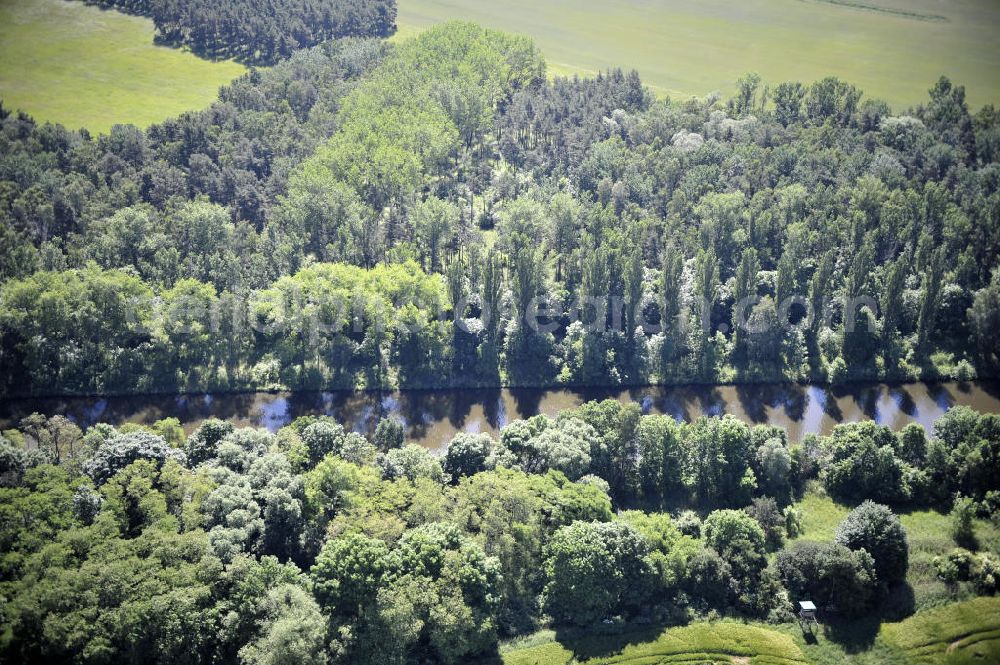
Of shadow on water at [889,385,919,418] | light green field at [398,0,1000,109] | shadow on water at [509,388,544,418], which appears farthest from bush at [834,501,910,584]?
light green field at [398,0,1000,109]

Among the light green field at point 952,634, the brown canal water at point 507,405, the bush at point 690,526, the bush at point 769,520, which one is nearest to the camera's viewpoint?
the light green field at point 952,634

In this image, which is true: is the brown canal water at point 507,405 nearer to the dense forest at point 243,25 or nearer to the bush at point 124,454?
the bush at point 124,454

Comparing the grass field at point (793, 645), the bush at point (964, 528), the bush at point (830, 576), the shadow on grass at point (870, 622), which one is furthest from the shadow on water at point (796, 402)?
the grass field at point (793, 645)

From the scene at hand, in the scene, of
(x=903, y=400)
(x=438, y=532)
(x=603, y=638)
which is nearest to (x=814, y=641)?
(x=603, y=638)

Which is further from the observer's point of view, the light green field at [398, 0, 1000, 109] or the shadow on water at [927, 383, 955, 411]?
the light green field at [398, 0, 1000, 109]

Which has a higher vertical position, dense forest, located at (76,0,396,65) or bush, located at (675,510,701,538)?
dense forest, located at (76,0,396,65)

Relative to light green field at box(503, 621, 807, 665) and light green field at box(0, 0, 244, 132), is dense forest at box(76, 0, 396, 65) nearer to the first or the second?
light green field at box(0, 0, 244, 132)

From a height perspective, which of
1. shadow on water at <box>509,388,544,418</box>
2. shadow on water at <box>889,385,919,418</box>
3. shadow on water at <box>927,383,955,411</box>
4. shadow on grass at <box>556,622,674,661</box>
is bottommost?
shadow on grass at <box>556,622,674,661</box>
